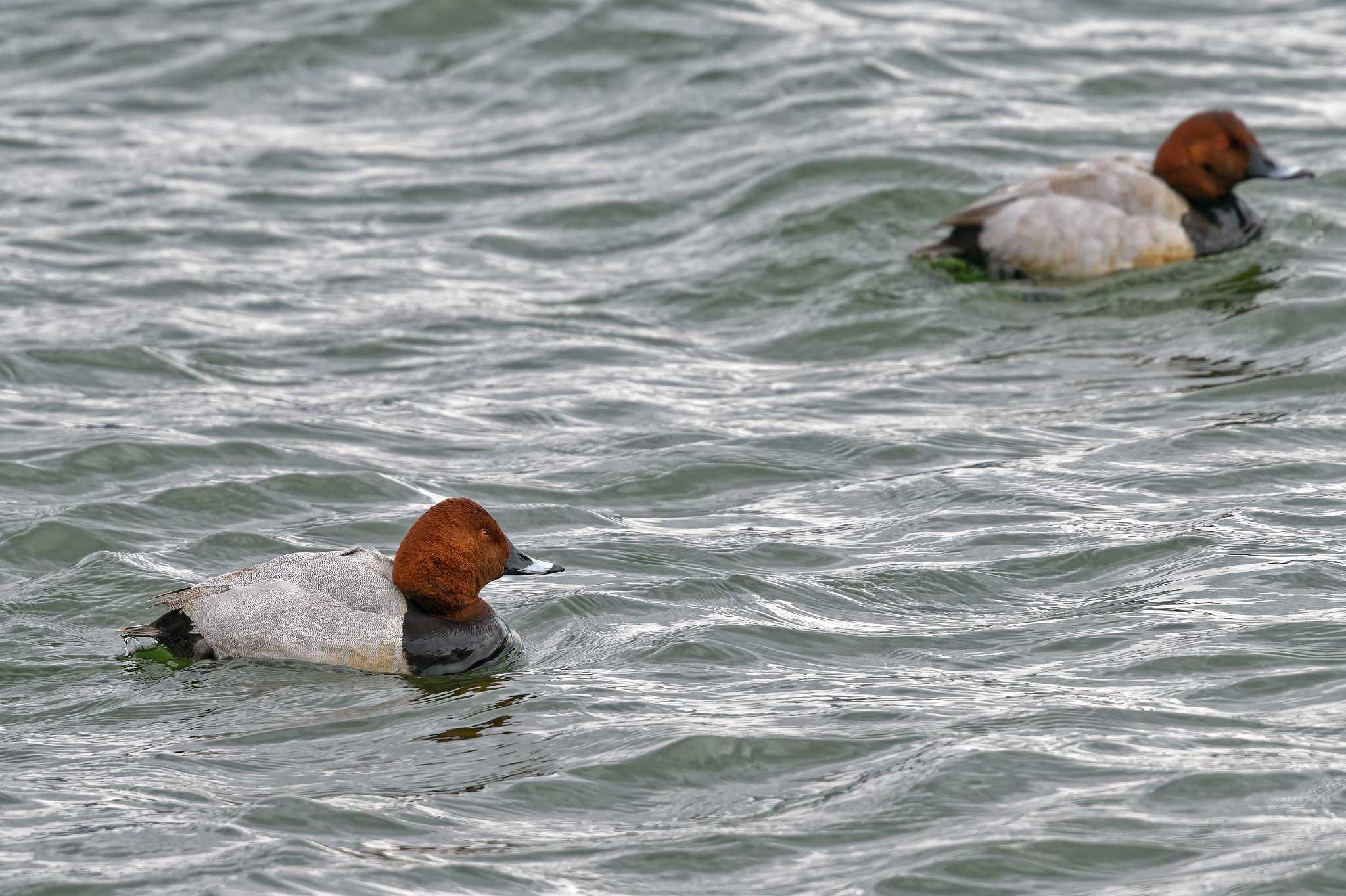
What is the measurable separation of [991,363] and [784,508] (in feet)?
7.84

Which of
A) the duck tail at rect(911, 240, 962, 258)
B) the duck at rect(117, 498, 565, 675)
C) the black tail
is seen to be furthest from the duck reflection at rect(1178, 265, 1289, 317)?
the black tail

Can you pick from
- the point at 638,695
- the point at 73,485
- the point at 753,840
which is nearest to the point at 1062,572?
the point at 638,695

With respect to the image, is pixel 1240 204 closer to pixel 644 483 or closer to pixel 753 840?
pixel 644 483

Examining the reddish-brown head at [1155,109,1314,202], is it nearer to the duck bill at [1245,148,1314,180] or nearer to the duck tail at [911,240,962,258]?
the duck bill at [1245,148,1314,180]

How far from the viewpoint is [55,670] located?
22.1 feet

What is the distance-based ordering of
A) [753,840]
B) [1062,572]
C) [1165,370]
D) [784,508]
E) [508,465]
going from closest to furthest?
[753,840] → [1062,572] → [784,508] → [508,465] → [1165,370]

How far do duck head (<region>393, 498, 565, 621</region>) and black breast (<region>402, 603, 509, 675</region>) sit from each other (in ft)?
0.17

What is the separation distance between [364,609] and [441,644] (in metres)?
0.28

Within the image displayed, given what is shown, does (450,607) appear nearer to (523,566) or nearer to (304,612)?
(523,566)

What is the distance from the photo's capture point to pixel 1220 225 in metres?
11.8

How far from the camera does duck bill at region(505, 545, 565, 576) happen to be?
23.1 feet

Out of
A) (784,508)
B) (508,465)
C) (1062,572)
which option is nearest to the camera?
(1062,572)

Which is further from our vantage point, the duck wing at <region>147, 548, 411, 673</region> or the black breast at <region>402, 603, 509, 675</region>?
the black breast at <region>402, 603, 509, 675</region>

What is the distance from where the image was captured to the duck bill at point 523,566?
704cm
